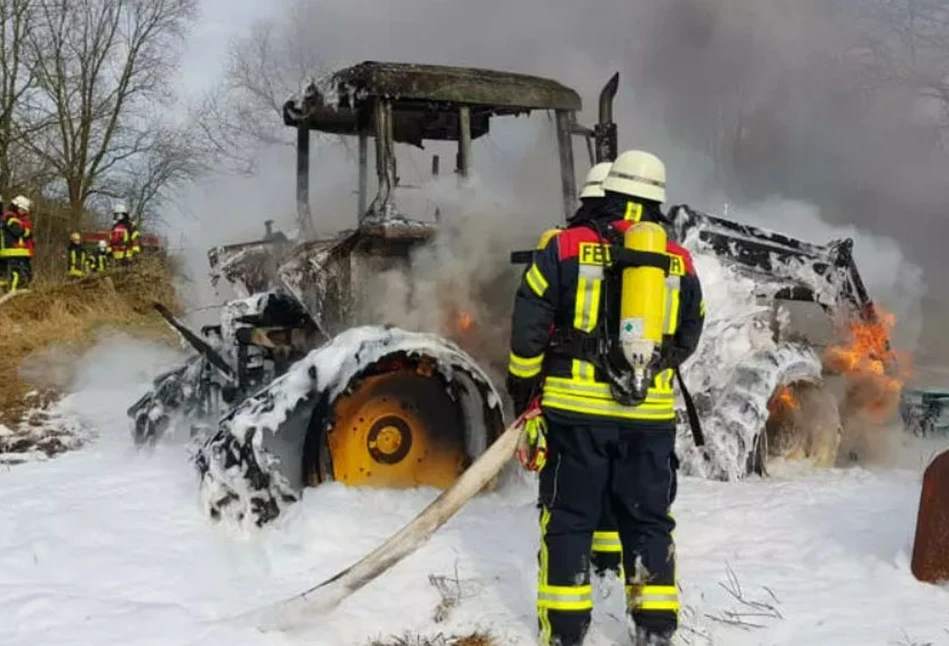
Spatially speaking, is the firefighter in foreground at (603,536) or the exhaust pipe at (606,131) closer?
the firefighter in foreground at (603,536)

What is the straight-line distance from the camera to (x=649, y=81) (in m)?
11.0

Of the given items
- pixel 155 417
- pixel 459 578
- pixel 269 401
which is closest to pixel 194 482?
pixel 269 401

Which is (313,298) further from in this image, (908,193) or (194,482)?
(908,193)

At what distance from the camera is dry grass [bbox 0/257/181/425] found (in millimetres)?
12547

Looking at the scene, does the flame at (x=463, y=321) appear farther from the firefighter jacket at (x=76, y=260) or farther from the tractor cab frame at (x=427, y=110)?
the firefighter jacket at (x=76, y=260)

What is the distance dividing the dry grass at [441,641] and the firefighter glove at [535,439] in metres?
0.68

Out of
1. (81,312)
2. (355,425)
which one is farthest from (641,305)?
(81,312)

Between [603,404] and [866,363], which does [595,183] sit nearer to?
[603,404]

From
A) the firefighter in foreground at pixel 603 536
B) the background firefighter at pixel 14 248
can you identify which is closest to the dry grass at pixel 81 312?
the background firefighter at pixel 14 248

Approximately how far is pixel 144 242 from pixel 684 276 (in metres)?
22.2

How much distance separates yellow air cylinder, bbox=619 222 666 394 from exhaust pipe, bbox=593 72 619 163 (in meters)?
2.14

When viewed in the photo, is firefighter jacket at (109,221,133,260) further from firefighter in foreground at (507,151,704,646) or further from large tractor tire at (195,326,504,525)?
firefighter in foreground at (507,151,704,646)

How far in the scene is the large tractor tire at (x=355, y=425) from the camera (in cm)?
488

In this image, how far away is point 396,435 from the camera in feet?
17.2
